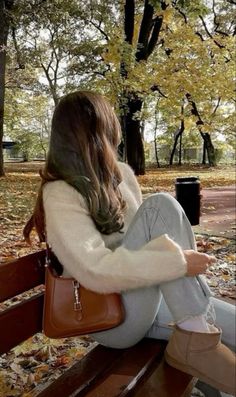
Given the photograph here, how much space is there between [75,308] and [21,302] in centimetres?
26

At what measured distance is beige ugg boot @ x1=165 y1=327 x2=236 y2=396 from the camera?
5.05ft

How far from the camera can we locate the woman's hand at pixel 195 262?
159 centimetres

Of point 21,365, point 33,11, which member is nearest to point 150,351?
point 21,365

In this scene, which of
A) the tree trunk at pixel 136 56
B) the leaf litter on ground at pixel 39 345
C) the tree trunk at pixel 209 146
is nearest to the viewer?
the leaf litter on ground at pixel 39 345

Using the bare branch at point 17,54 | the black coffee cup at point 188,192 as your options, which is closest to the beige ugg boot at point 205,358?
the black coffee cup at point 188,192

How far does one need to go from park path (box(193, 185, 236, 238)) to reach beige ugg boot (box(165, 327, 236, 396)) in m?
4.19

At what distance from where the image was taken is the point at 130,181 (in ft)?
7.04

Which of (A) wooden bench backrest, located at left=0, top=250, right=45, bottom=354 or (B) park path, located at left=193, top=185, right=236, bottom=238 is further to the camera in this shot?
(B) park path, located at left=193, top=185, right=236, bottom=238

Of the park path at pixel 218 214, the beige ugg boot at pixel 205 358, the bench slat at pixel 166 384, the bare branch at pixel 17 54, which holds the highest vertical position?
the bare branch at pixel 17 54

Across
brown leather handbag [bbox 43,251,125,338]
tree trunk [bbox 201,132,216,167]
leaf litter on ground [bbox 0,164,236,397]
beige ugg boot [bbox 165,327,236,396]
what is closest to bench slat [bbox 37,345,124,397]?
brown leather handbag [bbox 43,251,125,338]

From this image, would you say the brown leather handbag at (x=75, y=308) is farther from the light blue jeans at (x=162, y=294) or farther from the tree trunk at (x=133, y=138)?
the tree trunk at (x=133, y=138)

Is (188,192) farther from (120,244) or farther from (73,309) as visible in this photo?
(73,309)

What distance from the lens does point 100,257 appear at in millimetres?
1557

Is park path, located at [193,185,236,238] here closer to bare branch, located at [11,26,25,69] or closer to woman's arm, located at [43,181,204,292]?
woman's arm, located at [43,181,204,292]
